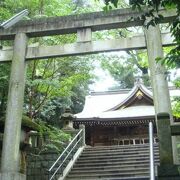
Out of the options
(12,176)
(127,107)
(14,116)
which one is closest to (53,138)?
(14,116)

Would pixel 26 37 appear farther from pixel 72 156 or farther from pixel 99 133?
pixel 99 133

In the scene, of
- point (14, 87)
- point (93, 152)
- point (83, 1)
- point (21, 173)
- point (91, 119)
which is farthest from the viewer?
point (83, 1)

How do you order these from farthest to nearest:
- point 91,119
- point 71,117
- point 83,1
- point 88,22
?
point 83,1 → point 91,119 → point 71,117 → point 88,22

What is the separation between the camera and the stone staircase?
10516 millimetres

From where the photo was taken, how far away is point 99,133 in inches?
725

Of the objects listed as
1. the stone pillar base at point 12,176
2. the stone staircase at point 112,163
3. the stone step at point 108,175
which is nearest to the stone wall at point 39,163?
the stone staircase at point 112,163

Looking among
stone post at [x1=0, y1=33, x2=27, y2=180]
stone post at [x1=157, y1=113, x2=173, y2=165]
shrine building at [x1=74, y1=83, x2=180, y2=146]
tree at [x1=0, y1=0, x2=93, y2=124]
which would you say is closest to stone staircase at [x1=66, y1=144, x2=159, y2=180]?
tree at [x1=0, y1=0, x2=93, y2=124]

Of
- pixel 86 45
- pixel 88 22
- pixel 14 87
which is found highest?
pixel 88 22

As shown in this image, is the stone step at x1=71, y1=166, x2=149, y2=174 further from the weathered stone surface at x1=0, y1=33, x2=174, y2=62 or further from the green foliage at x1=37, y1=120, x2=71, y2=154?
the weathered stone surface at x1=0, y1=33, x2=174, y2=62

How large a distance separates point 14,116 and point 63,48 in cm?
249

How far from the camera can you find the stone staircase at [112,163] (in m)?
10.5

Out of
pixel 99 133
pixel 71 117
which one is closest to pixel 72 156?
pixel 71 117

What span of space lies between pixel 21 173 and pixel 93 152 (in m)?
5.85

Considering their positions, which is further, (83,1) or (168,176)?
(83,1)
